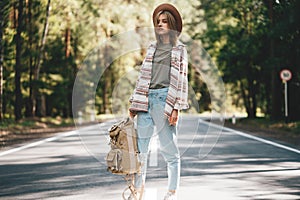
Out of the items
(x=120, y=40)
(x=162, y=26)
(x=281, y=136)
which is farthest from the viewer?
(x=120, y=40)

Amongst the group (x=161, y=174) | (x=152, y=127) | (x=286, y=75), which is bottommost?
(x=161, y=174)

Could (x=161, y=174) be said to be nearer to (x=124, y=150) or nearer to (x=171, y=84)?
(x=124, y=150)

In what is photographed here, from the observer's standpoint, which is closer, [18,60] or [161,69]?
[161,69]

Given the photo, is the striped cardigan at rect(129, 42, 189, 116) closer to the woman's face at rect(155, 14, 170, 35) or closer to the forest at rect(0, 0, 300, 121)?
the woman's face at rect(155, 14, 170, 35)

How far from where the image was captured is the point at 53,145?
1507 centimetres

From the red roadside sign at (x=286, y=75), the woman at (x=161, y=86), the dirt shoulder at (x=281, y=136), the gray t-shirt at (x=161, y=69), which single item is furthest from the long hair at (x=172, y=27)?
the red roadside sign at (x=286, y=75)

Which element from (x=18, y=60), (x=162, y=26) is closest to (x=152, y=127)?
(x=162, y=26)

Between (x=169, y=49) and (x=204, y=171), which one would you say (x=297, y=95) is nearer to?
(x=204, y=171)

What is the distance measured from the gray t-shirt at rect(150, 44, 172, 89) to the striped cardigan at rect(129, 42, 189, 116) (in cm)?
5

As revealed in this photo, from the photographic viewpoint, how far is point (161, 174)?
29.5 ft

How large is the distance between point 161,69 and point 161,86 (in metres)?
0.17

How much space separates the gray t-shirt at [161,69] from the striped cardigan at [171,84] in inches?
1.9

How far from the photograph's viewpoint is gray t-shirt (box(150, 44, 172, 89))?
5711 millimetres

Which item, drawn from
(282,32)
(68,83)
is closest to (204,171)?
(282,32)
